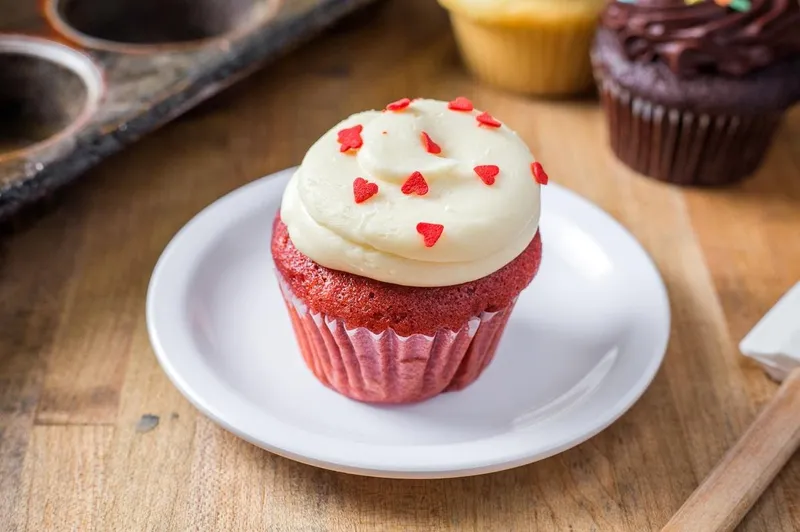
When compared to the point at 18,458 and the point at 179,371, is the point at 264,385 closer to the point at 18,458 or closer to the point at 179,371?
the point at 179,371

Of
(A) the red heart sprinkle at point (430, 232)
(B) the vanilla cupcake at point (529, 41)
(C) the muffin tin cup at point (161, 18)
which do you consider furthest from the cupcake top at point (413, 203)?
(C) the muffin tin cup at point (161, 18)

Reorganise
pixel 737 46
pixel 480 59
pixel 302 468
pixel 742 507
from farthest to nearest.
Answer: pixel 480 59
pixel 737 46
pixel 302 468
pixel 742 507

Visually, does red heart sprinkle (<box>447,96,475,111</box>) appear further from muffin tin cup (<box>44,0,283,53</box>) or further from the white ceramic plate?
muffin tin cup (<box>44,0,283,53</box>)

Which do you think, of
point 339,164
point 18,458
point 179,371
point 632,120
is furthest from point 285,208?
point 632,120

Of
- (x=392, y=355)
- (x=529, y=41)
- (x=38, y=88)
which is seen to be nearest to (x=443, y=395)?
(x=392, y=355)

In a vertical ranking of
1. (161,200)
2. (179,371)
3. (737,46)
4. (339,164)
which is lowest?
(161,200)

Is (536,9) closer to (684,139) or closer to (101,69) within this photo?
(684,139)

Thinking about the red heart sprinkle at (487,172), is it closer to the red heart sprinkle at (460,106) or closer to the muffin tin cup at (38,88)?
the red heart sprinkle at (460,106)
